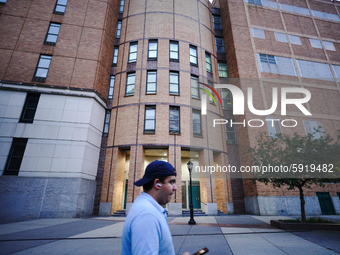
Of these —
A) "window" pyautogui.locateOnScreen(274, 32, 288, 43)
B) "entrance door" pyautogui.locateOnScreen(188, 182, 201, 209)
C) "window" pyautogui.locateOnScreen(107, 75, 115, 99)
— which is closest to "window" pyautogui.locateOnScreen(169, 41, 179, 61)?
"window" pyautogui.locateOnScreen(107, 75, 115, 99)

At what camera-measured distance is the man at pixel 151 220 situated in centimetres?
129

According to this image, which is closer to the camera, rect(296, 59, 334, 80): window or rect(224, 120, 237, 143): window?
rect(224, 120, 237, 143): window

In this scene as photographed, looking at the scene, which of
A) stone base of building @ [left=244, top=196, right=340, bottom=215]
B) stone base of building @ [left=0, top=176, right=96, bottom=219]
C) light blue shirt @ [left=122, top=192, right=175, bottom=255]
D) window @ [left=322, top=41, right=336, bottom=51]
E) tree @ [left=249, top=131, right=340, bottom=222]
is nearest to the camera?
light blue shirt @ [left=122, top=192, right=175, bottom=255]

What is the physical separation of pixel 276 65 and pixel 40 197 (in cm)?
2636

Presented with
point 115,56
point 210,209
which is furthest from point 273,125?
point 115,56

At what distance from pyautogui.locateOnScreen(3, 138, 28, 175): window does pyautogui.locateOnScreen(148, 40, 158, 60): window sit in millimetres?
13619

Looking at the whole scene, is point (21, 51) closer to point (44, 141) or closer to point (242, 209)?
point (44, 141)

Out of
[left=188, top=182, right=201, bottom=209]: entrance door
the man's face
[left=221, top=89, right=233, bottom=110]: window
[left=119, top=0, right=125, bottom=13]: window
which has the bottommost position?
[left=188, top=182, right=201, bottom=209]: entrance door

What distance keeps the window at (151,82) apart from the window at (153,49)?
5.82ft

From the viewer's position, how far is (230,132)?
760 inches

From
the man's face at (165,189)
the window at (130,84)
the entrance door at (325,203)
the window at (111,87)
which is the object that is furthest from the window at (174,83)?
the entrance door at (325,203)

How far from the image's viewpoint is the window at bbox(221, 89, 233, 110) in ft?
65.5

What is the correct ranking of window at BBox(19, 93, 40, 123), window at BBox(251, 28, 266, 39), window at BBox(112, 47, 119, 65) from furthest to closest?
window at BBox(251, 28, 266, 39)
window at BBox(112, 47, 119, 65)
window at BBox(19, 93, 40, 123)

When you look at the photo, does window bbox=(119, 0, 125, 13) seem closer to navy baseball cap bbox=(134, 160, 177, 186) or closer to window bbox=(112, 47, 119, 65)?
window bbox=(112, 47, 119, 65)
